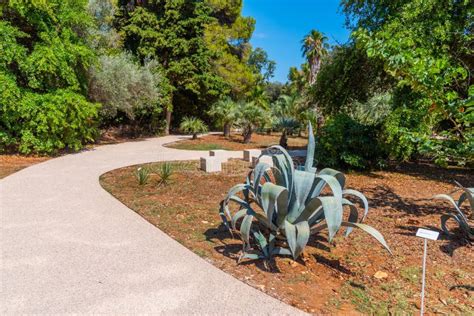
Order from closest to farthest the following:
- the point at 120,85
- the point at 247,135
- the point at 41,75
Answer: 1. the point at 41,75
2. the point at 120,85
3. the point at 247,135

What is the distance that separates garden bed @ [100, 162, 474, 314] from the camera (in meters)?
3.01

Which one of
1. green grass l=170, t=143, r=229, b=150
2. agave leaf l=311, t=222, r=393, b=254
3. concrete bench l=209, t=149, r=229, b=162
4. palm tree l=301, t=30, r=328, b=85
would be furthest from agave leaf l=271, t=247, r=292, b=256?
palm tree l=301, t=30, r=328, b=85

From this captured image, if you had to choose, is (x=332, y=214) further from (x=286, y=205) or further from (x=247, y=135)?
(x=247, y=135)

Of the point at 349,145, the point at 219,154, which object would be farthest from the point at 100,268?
the point at 219,154

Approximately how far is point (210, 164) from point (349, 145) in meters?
4.26

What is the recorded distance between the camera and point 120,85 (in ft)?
46.7

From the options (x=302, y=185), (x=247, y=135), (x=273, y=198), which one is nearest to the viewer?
(x=273, y=198)

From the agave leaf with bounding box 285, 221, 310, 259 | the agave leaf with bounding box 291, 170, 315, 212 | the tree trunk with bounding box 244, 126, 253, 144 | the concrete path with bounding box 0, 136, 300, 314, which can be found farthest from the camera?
the tree trunk with bounding box 244, 126, 253, 144

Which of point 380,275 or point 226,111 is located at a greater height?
point 226,111

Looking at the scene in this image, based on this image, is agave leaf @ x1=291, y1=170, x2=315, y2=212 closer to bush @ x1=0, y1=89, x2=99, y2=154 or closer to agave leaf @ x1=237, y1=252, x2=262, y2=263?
agave leaf @ x1=237, y1=252, x2=262, y2=263

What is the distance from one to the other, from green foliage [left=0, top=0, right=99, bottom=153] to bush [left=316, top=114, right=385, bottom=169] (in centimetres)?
845

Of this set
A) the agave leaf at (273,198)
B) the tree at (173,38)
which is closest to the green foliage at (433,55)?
the agave leaf at (273,198)

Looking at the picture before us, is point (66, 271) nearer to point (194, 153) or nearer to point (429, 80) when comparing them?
point (429, 80)

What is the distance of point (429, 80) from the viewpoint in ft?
14.7
